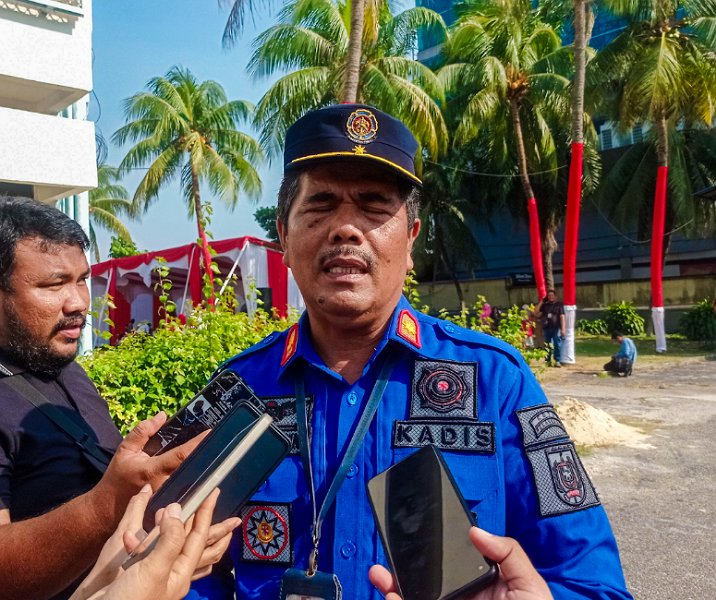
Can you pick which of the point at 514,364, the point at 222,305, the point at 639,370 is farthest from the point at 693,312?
the point at 514,364

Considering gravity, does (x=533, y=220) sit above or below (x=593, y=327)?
above

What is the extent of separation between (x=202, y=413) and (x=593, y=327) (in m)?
24.0

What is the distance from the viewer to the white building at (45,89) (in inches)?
356

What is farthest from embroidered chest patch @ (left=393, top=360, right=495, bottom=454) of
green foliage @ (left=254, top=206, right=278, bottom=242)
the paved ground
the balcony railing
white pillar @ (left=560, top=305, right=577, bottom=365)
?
green foliage @ (left=254, top=206, right=278, bottom=242)

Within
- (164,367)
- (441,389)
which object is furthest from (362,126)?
(164,367)

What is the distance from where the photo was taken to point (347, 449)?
1552 millimetres

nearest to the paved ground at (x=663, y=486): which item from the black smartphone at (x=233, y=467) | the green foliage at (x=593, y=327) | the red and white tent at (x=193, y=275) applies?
the black smartphone at (x=233, y=467)

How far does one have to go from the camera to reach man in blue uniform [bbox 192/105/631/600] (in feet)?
4.74

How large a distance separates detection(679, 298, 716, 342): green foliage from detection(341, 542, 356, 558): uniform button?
831 inches

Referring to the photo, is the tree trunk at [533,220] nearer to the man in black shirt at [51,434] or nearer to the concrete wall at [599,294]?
the concrete wall at [599,294]

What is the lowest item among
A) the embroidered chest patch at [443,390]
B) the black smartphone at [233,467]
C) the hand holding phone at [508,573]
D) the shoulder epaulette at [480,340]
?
the hand holding phone at [508,573]

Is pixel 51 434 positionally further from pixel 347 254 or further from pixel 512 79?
pixel 512 79

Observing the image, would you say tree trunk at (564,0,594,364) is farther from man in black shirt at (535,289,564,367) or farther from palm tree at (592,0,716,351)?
palm tree at (592,0,716,351)

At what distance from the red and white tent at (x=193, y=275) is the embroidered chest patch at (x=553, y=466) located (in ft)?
30.7
